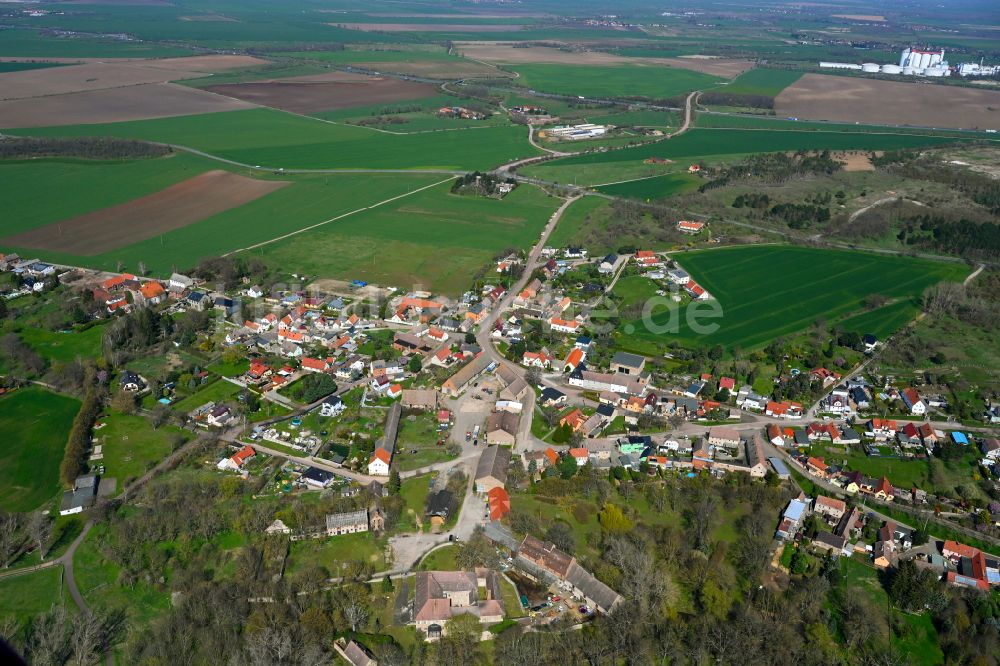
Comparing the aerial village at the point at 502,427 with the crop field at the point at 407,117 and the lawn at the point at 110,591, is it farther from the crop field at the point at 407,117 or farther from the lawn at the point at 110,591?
the crop field at the point at 407,117

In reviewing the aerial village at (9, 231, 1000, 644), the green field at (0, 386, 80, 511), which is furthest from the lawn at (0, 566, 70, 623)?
the green field at (0, 386, 80, 511)

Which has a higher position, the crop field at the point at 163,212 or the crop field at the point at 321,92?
the crop field at the point at 321,92

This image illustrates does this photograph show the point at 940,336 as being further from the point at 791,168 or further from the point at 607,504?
the point at 791,168

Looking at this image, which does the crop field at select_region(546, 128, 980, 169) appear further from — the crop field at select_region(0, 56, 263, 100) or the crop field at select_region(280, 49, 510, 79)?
the crop field at select_region(0, 56, 263, 100)

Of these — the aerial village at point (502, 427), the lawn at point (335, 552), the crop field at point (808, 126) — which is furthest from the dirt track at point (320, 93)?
the lawn at point (335, 552)

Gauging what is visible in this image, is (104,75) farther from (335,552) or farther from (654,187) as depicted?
(335,552)

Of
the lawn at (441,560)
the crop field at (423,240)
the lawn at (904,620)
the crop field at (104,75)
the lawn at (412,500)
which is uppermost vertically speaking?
the crop field at (104,75)
